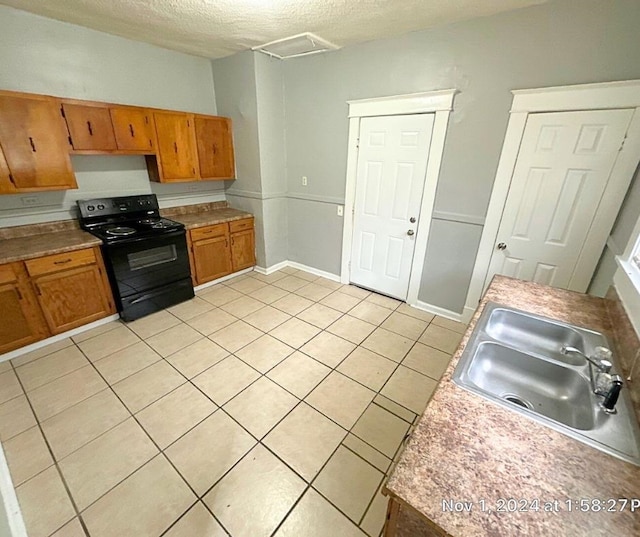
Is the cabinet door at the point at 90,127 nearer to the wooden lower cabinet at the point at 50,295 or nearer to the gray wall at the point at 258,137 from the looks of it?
the wooden lower cabinet at the point at 50,295

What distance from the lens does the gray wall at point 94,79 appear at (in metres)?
2.38

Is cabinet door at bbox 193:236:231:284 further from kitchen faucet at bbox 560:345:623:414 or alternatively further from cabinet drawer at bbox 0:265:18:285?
kitchen faucet at bbox 560:345:623:414

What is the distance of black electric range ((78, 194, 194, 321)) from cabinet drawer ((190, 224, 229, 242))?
0.17 meters

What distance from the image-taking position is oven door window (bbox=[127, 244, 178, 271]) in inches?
108

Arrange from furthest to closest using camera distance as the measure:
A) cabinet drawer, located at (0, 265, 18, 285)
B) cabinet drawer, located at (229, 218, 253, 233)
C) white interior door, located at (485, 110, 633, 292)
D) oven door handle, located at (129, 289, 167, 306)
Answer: cabinet drawer, located at (229, 218, 253, 233) → oven door handle, located at (129, 289, 167, 306) → cabinet drawer, located at (0, 265, 18, 285) → white interior door, located at (485, 110, 633, 292)

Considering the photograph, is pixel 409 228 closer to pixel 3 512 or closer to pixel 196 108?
pixel 196 108

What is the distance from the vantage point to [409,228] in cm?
304

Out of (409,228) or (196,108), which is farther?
(196,108)

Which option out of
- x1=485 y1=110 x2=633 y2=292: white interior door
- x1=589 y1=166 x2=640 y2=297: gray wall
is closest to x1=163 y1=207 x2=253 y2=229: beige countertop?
x1=485 y1=110 x2=633 y2=292: white interior door

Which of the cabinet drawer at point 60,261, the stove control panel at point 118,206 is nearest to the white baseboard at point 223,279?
the stove control panel at point 118,206

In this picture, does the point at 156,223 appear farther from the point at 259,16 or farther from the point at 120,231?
the point at 259,16

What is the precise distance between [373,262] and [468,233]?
110 cm

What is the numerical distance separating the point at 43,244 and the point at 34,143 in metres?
0.82

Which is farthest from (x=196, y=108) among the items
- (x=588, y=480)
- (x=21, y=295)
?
(x=588, y=480)
